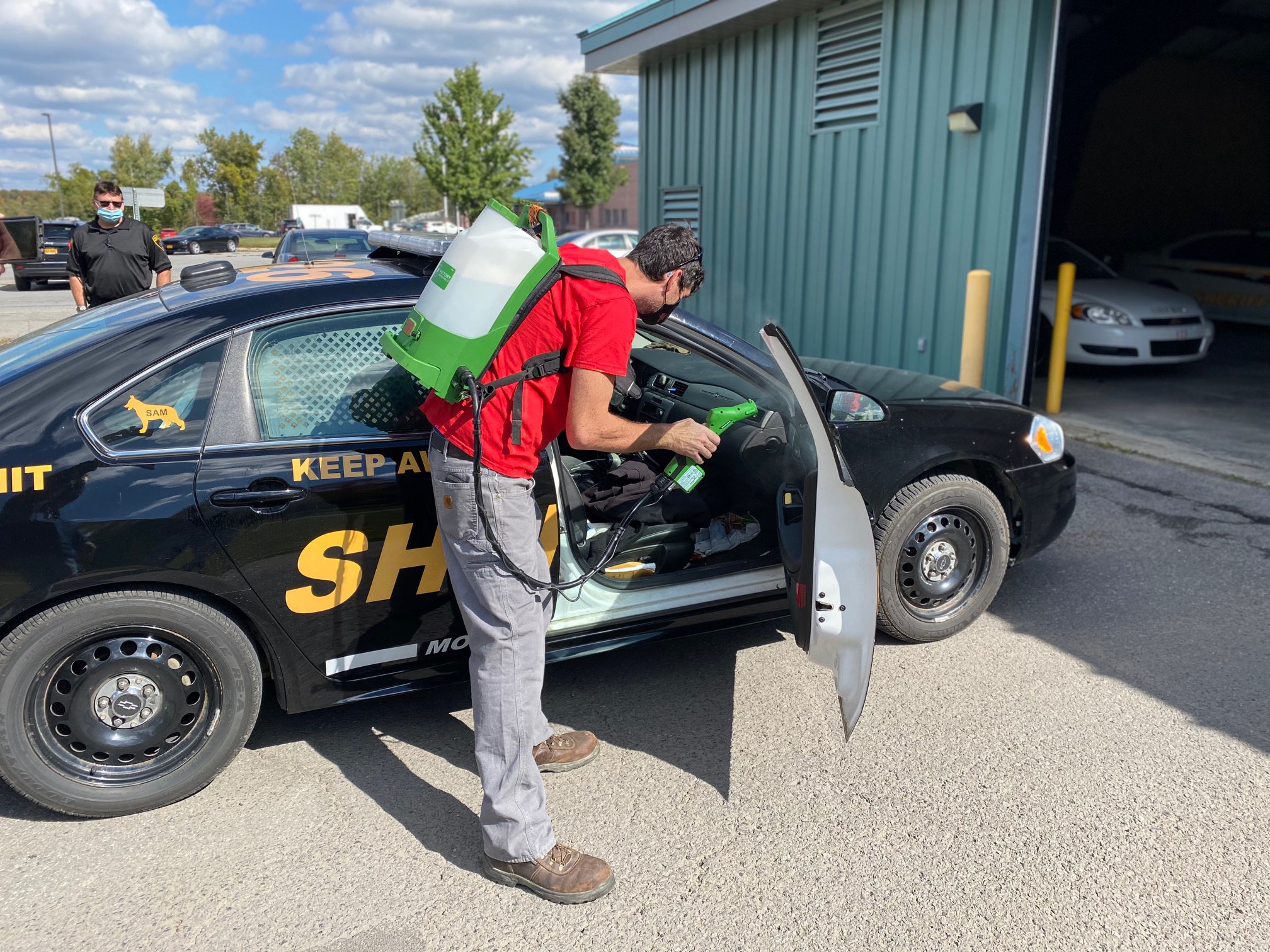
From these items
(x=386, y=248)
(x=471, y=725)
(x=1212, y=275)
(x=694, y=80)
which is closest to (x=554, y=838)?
(x=471, y=725)

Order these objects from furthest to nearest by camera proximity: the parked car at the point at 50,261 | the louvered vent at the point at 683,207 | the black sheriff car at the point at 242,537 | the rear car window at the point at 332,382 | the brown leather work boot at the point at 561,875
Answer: the parked car at the point at 50,261
the louvered vent at the point at 683,207
the rear car window at the point at 332,382
the black sheriff car at the point at 242,537
the brown leather work boot at the point at 561,875

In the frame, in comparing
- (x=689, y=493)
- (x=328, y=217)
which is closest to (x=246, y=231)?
(x=328, y=217)

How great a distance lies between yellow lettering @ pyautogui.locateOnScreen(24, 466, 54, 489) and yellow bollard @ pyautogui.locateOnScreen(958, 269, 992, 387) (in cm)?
635

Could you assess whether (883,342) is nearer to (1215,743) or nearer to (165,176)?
(1215,743)

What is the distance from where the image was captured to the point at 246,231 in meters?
45.6

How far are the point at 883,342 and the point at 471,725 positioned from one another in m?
6.27

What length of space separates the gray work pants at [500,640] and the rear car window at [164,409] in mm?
741

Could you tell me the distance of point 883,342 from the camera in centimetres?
852

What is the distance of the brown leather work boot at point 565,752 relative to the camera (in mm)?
2973

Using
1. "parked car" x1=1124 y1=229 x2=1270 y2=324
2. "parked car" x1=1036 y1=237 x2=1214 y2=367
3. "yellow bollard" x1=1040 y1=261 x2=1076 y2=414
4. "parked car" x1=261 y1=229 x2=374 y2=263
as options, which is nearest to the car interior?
"yellow bollard" x1=1040 y1=261 x2=1076 y2=414

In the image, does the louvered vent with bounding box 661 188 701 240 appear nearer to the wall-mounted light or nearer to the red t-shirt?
the wall-mounted light

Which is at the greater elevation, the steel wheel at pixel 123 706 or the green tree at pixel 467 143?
the green tree at pixel 467 143

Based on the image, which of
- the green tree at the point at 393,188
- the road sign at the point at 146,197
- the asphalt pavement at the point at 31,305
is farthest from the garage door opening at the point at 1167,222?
the green tree at the point at 393,188

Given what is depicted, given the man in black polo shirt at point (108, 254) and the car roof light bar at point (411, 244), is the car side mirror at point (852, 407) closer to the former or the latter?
the car roof light bar at point (411, 244)
